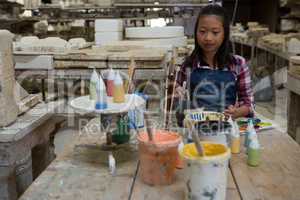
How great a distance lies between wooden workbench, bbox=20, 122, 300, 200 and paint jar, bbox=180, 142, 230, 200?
8 cm

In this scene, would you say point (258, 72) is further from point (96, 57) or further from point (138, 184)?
point (138, 184)

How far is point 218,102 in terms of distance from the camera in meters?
1.84

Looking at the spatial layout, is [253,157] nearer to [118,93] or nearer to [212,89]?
[118,93]

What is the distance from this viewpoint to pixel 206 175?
970 millimetres

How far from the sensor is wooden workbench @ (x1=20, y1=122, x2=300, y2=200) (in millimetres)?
1069

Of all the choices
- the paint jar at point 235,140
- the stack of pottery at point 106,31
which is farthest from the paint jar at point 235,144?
the stack of pottery at point 106,31

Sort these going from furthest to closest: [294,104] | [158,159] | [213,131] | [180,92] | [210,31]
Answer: [294,104] < [210,31] < [180,92] < [213,131] < [158,159]

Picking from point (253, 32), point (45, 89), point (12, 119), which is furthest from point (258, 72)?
point (12, 119)

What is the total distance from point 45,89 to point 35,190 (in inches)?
61.6

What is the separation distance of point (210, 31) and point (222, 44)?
5.7 inches

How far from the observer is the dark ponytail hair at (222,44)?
5.52 ft

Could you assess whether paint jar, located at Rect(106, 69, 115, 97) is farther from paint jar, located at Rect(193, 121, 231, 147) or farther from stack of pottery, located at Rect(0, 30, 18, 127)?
stack of pottery, located at Rect(0, 30, 18, 127)

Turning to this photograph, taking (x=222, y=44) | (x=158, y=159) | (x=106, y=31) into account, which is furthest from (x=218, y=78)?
(x=106, y=31)

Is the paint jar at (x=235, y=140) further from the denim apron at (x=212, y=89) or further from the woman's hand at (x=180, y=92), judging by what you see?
the denim apron at (x=212, y=89)
